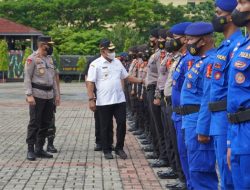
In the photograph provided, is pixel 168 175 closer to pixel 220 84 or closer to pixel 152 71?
pixel 152 71

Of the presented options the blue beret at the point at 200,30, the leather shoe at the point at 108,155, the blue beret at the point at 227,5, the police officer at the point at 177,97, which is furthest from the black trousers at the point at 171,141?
the blue beret at the point at 227,5

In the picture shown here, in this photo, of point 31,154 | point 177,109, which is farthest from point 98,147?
point 177,109

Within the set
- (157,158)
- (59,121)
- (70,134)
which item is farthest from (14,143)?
(59,121)

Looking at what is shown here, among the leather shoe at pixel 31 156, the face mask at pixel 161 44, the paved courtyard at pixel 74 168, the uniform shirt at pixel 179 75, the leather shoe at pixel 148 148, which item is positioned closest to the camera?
the uniform shirt at pixel 179 75

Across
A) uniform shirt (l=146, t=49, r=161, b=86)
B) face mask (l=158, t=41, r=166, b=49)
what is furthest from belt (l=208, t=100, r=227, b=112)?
uniform shirt (l=146, t=49, r=161, b=86)

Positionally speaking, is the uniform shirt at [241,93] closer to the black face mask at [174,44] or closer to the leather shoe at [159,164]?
the black face mask at [174,44]

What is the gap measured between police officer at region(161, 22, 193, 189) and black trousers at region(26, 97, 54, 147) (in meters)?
2.69

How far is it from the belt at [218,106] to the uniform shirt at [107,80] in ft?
18.4

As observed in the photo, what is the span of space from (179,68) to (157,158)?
3769 millimetres

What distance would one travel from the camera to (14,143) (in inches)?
489

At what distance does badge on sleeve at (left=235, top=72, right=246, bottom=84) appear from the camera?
4.15 meters

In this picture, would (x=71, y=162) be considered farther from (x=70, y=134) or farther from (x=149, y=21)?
(x=149, y=21)

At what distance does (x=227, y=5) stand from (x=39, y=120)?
5.90m

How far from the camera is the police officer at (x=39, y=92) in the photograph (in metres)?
10.3
